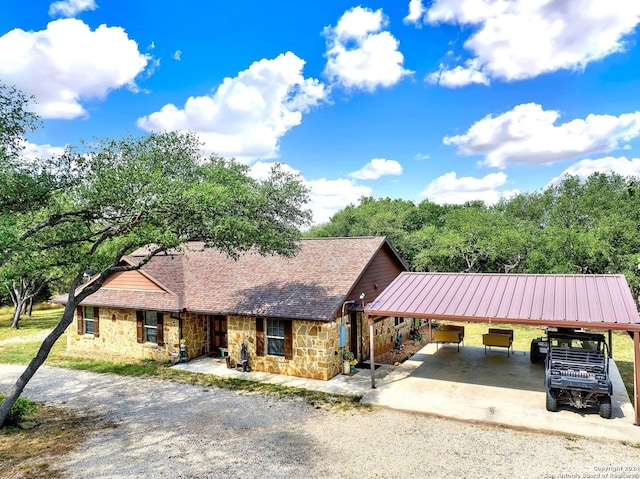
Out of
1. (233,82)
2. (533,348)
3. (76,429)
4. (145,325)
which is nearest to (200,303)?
(145,325)

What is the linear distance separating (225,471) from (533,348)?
12980mm

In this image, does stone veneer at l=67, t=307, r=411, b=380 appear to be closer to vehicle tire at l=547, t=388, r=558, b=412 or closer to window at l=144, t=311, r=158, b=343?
window at l=144, t=311, r=158, b=343

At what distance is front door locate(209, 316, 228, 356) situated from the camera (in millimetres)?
18141

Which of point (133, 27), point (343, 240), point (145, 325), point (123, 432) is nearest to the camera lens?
point (123, 432)

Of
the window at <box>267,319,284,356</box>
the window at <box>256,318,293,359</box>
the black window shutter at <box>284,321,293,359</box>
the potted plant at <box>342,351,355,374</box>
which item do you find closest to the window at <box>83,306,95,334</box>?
the window at <box>256,318,293,359</box>

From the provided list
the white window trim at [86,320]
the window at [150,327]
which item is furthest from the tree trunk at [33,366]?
the white window trim at [86,320]

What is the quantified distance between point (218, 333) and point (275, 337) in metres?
4.21

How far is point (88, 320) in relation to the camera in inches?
763

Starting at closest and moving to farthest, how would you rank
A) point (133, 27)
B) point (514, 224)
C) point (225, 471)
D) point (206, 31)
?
Result: point (225, 471)
point (133, 27)
point (206, 31)
point (514, 224)

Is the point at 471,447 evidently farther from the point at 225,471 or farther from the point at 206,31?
the point at 206,31

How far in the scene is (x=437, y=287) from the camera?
14312mm

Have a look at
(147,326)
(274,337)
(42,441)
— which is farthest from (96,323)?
(42,441)

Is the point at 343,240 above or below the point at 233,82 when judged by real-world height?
below

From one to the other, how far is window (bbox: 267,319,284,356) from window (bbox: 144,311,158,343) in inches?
220
